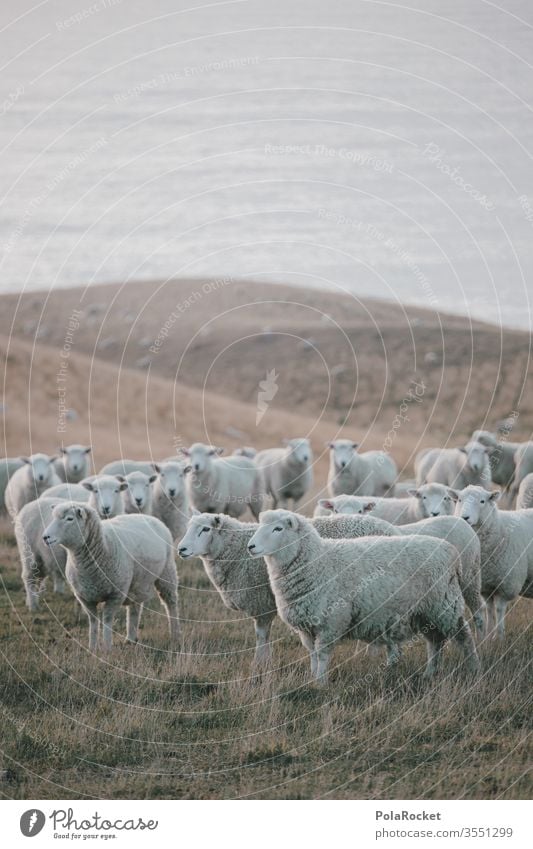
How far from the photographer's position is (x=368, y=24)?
449 inches

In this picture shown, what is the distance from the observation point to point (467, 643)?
854cm

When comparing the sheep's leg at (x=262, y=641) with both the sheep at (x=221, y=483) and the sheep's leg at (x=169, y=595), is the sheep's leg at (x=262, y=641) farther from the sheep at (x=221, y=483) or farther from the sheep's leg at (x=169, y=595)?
the sheep at (x=221, y=483)

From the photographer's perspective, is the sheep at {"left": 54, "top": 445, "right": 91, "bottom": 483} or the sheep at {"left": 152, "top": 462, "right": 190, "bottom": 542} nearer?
the sheep at {"left": 152, "top": 462, "right": 190, "bottom": 542}

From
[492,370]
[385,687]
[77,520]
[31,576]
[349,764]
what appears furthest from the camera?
[492,370]

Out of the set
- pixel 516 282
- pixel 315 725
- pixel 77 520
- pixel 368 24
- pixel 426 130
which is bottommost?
pixel 315 725

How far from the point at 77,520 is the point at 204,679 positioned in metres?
2.46

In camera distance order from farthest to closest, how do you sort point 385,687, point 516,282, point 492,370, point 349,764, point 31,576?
point 492,370, point 516,282, point 31,576, point 385,687, point 349,764

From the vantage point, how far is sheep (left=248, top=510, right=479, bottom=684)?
8289mm

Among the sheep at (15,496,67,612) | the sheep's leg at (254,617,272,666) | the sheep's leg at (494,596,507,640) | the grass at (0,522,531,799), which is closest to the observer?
the grass at (0,522,531,799)

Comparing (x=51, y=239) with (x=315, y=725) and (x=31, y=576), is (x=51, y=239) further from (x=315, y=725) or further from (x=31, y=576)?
(x=315, y=725)

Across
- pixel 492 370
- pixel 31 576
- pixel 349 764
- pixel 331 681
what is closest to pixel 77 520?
pixel 31 576

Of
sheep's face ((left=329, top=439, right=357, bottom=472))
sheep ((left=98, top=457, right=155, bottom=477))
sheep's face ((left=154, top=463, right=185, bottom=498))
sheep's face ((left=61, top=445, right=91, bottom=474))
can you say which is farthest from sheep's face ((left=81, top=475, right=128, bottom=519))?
sheep's face ((left=329, top=439, right=357, bottom=472))

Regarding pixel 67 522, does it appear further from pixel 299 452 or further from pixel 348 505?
pixel 299 452

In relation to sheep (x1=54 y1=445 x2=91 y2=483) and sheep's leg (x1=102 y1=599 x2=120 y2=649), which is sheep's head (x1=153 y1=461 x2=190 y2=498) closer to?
sheep (x1=54 y1=445 x2=91 y2=483)
